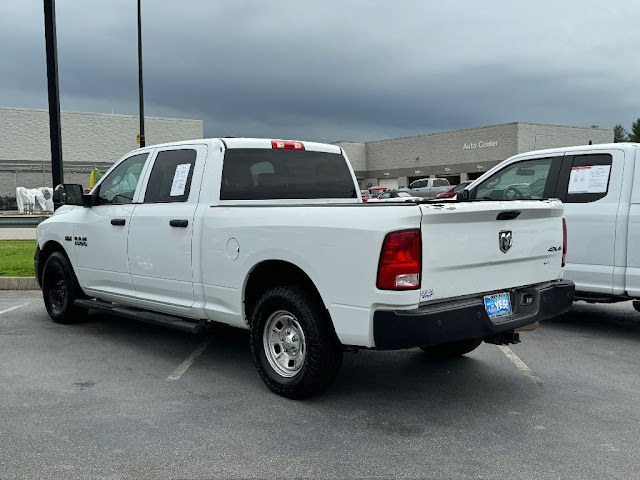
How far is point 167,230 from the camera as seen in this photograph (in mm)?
5543

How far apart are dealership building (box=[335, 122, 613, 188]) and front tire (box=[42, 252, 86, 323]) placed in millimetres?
47852

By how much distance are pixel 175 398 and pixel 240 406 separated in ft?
1.79

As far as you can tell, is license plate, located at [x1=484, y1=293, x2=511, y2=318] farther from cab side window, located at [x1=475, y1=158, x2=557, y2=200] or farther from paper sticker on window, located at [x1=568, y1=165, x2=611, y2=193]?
cab side window, located at [x1=475, y1=158, x2=557, y2=200]

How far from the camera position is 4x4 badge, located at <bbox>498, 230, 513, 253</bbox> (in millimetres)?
4461

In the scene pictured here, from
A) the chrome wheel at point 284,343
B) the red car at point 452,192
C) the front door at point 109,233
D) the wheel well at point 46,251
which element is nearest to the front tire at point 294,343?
the chrome wheel at point 284,343

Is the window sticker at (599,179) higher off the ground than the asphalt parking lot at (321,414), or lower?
higher

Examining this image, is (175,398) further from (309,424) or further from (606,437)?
(606,437)

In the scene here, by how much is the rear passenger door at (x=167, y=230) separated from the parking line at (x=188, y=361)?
1.65 feet

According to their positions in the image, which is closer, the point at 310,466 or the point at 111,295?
the point at 310,466

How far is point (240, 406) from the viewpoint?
4.58m

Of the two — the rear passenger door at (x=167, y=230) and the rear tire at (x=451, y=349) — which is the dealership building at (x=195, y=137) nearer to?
the rear passenger door at (x=167, y=230)

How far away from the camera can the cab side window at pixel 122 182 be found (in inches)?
248

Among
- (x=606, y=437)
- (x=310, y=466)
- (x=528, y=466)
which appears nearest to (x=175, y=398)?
(x=310, y=466)

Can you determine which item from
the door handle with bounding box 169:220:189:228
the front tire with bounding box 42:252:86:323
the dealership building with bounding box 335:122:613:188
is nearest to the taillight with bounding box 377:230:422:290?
the door handle with bounding box 169:220:189:228
